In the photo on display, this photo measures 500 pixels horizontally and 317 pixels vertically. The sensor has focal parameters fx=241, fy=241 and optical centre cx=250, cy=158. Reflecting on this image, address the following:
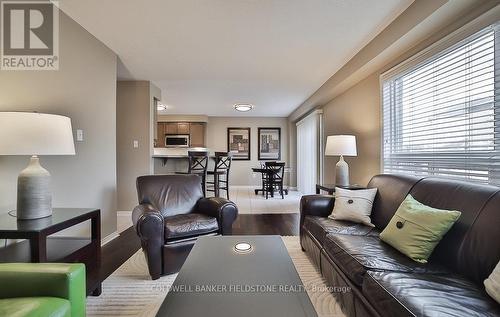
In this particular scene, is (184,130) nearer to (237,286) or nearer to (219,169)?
(219,169)

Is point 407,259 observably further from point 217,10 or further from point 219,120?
point 219,120

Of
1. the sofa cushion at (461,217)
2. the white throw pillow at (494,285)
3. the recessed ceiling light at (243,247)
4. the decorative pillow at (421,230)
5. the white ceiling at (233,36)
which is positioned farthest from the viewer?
the white ceiling at (233,36)

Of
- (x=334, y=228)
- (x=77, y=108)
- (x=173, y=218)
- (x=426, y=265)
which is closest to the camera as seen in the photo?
(x=426, y=265)

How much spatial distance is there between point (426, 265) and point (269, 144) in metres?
6.64

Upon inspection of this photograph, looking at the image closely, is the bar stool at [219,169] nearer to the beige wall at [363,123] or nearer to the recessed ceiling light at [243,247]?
the beige wall at [363,123]

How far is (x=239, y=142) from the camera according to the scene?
785cm

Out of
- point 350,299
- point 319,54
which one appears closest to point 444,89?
point 319,54

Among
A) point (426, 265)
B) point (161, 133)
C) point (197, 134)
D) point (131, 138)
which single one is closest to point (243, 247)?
point (426, 265)

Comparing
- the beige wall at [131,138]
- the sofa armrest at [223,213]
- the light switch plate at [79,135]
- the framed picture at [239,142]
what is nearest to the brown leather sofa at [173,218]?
the sofa armrest at [223,213]

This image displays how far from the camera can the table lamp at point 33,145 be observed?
1.44m

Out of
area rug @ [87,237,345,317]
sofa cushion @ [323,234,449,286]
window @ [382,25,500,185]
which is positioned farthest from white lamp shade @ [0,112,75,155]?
window @ [382,25,500,185]

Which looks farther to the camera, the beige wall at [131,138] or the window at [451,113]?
the beige wall at [131,138]

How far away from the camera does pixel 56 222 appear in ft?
5.03

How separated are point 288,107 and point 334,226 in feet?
15.8
